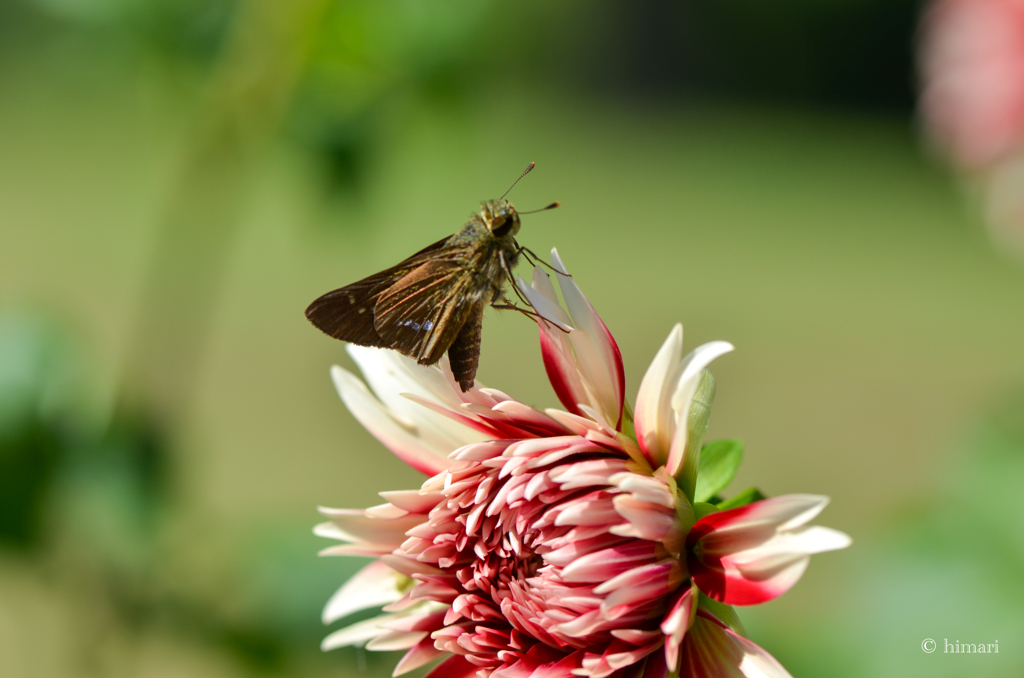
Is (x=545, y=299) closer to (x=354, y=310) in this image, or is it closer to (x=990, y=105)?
(x=354, y=310)

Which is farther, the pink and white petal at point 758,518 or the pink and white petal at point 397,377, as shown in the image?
the pink and white petal at point 397,377

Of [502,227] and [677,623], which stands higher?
[502,227]

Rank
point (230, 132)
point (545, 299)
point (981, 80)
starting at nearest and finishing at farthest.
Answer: point (545, 299), point (230, 132), point (981, 80)

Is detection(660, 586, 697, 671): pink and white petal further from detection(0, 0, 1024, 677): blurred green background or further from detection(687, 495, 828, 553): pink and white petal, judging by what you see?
detection(0, 0, 1024, 677): blurred green background

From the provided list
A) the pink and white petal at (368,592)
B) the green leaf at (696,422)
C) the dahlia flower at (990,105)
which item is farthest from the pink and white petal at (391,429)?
the dahlia flower at (990,105)

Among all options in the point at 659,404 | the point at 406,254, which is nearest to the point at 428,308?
the point at 659,404

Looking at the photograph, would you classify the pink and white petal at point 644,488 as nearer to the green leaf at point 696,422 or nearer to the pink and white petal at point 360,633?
the green leaf at point 696,422

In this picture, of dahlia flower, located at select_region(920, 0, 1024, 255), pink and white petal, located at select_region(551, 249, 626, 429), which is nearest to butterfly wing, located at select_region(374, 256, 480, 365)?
pink and white petal, located at select_region(551, 249, 626, 429)
